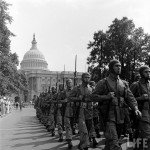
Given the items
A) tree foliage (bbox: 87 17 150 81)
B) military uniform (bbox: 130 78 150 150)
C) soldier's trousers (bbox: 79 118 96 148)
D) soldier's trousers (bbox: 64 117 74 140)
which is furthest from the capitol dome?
military uniform (bbox: 130 78 150 150)

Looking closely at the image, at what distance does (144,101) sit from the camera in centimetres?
828

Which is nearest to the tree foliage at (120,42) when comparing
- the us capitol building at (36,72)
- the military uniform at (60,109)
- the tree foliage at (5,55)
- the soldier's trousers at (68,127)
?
the tree foliage at (5,55)

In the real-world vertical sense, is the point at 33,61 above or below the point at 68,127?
above

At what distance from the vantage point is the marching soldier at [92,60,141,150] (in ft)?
24.1

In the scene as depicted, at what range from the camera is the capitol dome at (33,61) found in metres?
172

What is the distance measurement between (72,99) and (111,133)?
135 inches

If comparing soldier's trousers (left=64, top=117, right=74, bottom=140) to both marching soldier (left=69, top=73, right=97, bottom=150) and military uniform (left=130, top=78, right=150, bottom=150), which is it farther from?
military uniform (left=130, top=78, right=150, bottom=150)

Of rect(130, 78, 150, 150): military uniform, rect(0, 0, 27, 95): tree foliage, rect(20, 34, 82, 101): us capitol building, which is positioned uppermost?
rect(20, 34, 82, 101): us capitol building

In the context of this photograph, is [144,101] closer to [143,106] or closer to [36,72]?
[143,106]

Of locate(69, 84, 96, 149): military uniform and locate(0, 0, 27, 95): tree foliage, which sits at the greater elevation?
locate(0, 0, 27, 95): tree foliage

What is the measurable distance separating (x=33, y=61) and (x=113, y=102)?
167m

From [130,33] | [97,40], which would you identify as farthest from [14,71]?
[130,33]

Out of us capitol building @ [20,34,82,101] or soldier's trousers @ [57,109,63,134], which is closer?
soldier's trousers @ [57,109,63,134]

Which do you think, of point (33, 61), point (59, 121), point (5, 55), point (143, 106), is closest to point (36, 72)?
point (33, 61)
